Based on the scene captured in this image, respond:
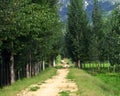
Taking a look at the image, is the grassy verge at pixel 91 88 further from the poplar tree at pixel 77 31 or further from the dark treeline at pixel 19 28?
the poplar tree at pixel 77 31

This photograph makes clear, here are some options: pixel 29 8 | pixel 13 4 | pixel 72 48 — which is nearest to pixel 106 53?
pixel 72 48

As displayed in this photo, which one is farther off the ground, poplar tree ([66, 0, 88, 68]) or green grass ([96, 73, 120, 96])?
poplar tree ([66, 0, 88, 68])

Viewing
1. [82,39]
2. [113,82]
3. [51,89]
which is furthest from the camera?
[82,39]

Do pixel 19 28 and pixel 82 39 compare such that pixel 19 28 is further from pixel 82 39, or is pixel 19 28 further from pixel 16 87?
pixel 82 39

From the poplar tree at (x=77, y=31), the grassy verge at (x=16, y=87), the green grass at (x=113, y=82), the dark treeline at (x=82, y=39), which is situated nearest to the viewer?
the grassy verge at (x=16, y=87)

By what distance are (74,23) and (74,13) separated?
9.04 ft

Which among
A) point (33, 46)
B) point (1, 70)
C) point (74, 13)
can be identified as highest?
point (74, 13)

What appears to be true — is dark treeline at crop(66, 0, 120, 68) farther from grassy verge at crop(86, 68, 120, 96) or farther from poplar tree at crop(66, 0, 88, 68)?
grassy verge at crop(86, 68, 120, 96)

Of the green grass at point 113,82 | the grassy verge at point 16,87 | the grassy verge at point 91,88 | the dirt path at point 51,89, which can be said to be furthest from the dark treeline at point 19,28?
the green grass at point 113,82

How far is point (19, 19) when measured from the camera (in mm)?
29625

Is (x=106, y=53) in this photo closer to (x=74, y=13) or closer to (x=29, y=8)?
(x=74, y=13)

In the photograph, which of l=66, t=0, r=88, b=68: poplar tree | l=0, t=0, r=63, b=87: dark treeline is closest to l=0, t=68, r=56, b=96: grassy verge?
l=0, t=0, r=63, b=87: dark treeline

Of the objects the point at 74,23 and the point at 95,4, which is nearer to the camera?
the point at 74,23

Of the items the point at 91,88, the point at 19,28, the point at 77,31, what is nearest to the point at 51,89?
→ the point at 91,88
